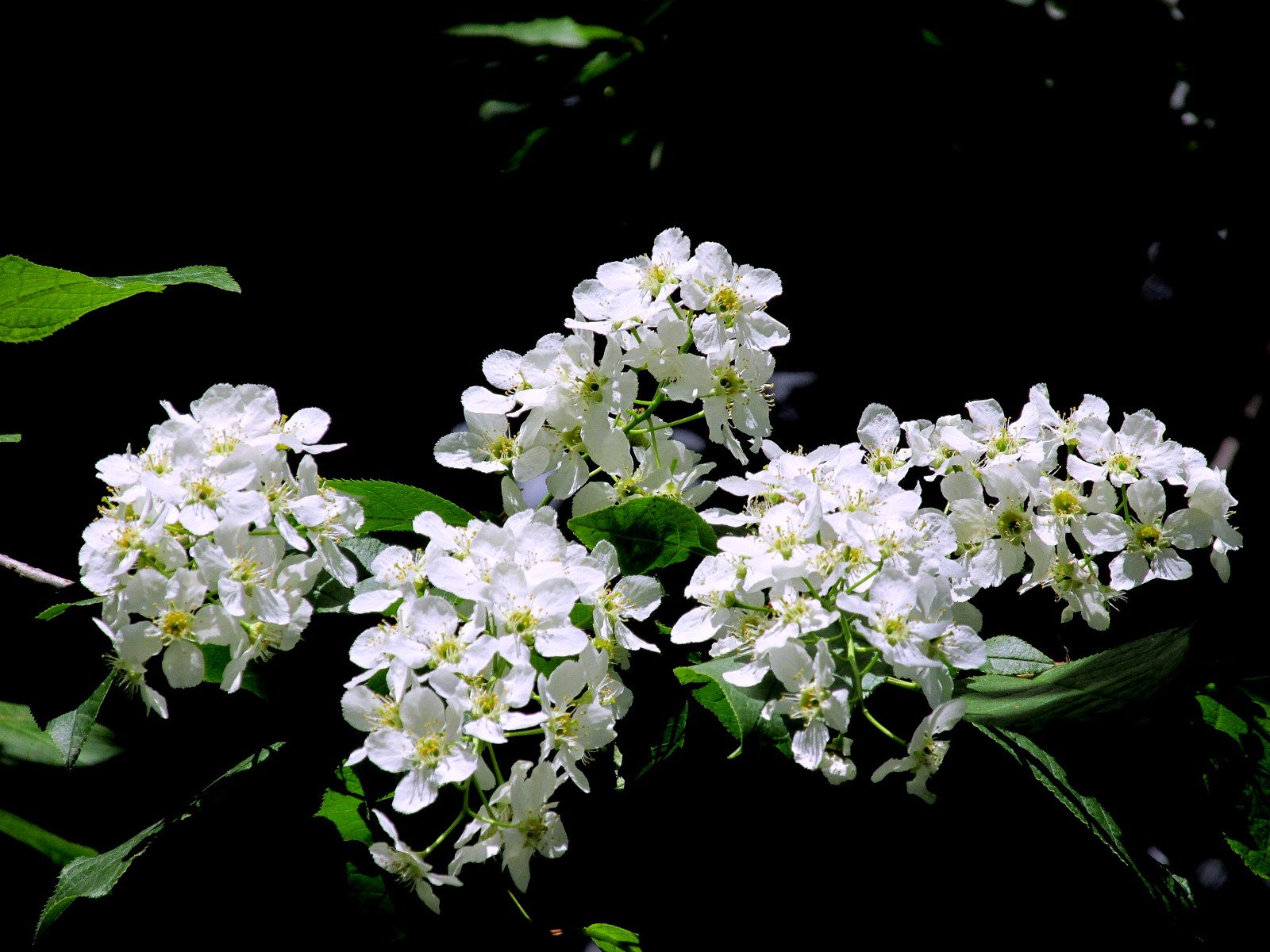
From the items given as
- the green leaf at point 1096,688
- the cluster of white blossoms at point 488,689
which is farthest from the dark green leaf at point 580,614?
the green leaf at point 1096,688

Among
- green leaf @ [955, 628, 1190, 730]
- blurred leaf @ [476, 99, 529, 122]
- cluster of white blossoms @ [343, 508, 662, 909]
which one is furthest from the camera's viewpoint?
blurred leaf @ [476, 99, 529, 122]

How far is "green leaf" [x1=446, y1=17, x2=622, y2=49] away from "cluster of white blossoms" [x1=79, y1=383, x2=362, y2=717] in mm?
1055

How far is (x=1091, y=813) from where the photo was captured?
62 cm

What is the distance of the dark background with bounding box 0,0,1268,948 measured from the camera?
2.23ft

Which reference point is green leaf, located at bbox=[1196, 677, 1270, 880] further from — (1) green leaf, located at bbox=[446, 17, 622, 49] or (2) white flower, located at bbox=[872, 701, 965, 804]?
(1) green leaf, located at bbox=[446, 17, 622, 49]

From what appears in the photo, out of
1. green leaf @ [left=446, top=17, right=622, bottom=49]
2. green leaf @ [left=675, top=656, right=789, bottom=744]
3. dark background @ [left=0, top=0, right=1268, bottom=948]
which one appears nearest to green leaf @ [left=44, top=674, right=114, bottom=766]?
dark background @ [left=0, top=0, right=1268, bottom=948]

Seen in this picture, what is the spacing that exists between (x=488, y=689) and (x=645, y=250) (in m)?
1.23

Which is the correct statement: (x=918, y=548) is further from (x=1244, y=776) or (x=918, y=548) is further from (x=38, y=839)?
(x=38, y=839)

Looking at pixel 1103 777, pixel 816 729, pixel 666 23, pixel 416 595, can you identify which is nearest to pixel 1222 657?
pixel 1103 777

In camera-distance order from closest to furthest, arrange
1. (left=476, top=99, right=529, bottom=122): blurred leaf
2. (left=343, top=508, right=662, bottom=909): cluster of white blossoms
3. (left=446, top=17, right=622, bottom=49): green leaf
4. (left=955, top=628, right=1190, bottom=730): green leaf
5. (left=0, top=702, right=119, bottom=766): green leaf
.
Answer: (left=343, top=508, right=662, bottom=909): cluster of white blossoms < (left=955, top=628, right=1190, bottom=730): green leaf < (left=0, top=702, right=119, bottom=766): green leaf < (left=446, top=17, right=622, bottom=49): green leaf < (left=476, top=99, right=529, bottom=122): blurred leaf

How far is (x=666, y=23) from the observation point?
5.53 feet

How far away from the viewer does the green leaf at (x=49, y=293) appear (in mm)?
667

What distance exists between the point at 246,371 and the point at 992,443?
42.0 inches

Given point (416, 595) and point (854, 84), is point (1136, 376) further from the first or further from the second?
point (416, 595)
